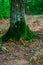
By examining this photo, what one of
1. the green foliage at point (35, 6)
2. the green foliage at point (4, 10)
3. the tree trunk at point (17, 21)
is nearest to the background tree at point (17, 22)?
the tree trunk at point (17, 21)

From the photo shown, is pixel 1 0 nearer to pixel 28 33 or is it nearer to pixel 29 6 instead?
pixel 29 6

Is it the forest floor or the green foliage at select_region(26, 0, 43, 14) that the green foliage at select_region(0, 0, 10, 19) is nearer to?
the green foliage at select_region(26, 0, 43, 14)

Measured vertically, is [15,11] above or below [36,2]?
above

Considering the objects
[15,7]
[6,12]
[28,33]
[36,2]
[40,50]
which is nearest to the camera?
[40,50]

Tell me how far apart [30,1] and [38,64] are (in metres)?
15.4

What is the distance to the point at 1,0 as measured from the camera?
63.3 feet

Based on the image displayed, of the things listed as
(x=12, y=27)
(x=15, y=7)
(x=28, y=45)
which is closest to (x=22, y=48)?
(x=28, y=45)

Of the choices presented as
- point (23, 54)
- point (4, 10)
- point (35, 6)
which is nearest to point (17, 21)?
point (23, 54)

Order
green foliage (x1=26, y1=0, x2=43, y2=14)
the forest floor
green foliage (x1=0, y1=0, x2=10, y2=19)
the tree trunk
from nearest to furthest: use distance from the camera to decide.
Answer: the forest floor, the tree trunk, green foliage (x1=0, y1=0, x2=10, y2=19), green foliage (x1=26, y1=0, x2=43, y2=14)

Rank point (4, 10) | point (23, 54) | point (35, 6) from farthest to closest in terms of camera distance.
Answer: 1. point (35, 6)
2. point (4, 10)
3. point (23, 54)

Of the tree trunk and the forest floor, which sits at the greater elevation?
the tree trunk

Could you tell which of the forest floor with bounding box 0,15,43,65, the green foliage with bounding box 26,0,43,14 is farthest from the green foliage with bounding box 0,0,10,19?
the forest floor with bounding box 0,15,43,65

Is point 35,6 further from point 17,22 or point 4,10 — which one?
point 17,22

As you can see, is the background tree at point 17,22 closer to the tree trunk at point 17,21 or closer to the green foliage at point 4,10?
the tree trunk at point 17,21
